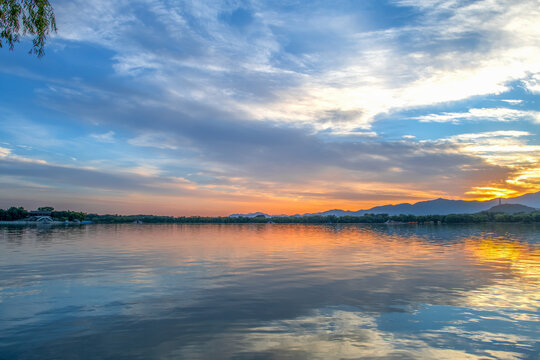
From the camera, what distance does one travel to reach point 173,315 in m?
16.2

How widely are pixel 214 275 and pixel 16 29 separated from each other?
2109 centimetres

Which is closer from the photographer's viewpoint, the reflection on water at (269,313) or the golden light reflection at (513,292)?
the reflection on water at (269,313)

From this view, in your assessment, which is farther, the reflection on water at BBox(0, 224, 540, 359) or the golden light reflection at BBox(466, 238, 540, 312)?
the golden light reflection at BBox(466, 238, 540, 312)

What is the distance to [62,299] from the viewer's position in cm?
1941

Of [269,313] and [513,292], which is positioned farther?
[513,292]

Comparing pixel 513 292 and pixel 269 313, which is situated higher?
pixel 269 313

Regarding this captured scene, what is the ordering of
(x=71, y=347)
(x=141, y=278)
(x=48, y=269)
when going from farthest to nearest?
(x=48, y=269) < (x=141, y=278) < (x=71, y=347)

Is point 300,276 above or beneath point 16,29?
beneath

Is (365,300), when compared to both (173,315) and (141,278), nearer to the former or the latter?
(173,315)

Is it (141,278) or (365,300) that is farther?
(141,278)

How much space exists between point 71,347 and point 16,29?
14.9 meters

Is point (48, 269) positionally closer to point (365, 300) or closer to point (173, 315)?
point (173, 315)

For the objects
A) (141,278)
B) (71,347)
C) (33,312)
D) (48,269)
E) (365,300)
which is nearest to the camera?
(71,347)

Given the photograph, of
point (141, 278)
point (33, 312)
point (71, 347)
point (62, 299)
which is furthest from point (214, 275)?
point (71, 347)
